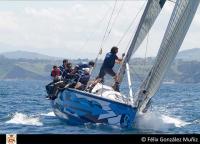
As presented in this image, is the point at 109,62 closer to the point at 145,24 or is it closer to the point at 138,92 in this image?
the point at 138,92

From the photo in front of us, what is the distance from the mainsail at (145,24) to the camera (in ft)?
62.8

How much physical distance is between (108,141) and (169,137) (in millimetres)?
383

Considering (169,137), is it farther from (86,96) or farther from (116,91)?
(116,91)

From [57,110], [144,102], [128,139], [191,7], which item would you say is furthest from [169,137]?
[57,110]

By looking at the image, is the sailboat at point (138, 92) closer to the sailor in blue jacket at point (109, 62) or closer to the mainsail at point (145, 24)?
the mainsail at point (145, 24)

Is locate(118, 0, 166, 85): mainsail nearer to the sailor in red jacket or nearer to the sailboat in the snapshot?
the sailboat

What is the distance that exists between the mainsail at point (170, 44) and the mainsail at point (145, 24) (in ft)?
6.52

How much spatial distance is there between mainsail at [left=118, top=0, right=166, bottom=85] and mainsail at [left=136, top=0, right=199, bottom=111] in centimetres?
199

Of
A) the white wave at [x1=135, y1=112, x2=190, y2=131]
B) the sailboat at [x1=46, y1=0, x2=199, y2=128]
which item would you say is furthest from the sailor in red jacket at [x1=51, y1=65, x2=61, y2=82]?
the white wave at [x1=135, y1=112, x2=190, y2=131]

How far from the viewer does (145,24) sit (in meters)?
19.3

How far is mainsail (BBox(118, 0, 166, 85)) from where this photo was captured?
1914 cm

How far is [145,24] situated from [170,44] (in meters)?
2.53

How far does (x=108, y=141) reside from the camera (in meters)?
3.42

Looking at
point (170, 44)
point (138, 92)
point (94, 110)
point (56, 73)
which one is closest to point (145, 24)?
point (170, 44)
